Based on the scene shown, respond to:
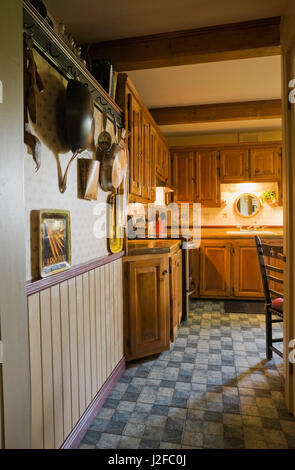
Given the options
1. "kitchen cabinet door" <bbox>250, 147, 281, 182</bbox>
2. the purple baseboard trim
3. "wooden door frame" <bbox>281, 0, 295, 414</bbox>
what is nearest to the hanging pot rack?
"wooden door frame" <bbox>281, 0, 295, 414</bbox>

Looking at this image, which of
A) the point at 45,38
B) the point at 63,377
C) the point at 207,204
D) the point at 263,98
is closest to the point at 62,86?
the point at 45,38

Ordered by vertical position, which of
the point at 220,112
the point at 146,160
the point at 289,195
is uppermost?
the point at 220,112

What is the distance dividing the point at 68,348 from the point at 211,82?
2.88 meters

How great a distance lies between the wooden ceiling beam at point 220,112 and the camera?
11.8ft

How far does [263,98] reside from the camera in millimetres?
3553

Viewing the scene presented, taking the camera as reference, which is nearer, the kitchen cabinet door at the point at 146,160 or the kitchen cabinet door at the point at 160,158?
the kitchen cabinet door at the point at 146,160

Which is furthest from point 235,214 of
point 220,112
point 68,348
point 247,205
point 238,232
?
point 68,348

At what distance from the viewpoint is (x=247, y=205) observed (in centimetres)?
498

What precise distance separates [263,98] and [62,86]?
2.88 metres

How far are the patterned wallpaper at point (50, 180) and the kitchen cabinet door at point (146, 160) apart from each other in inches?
52.1

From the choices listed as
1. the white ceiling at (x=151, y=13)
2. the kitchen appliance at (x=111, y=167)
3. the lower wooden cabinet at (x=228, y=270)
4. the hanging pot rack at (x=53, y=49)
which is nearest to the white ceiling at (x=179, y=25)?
the white ceiling at (x=151, y=13)

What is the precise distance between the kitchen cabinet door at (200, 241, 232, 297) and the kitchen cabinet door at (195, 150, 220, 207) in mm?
767

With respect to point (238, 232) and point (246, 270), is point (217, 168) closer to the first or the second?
point (238, 232)

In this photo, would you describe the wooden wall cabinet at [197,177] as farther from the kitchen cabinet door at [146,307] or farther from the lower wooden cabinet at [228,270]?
the kitchen cabinet door at [146,307]
